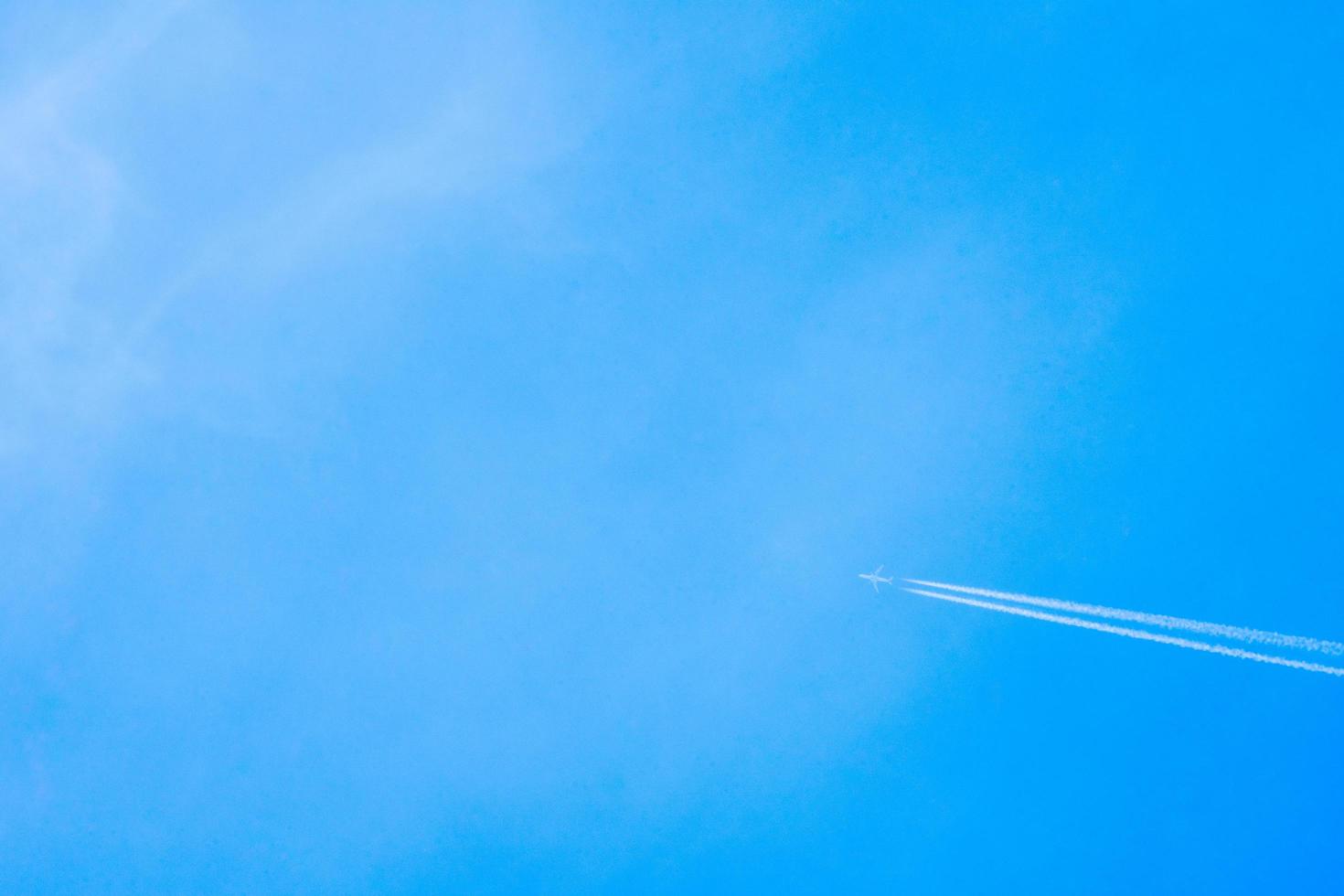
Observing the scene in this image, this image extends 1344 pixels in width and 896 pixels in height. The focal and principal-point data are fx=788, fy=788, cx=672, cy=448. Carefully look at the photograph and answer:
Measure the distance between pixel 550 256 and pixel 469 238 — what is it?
1451 millimetres

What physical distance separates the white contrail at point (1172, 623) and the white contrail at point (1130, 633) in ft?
0.46

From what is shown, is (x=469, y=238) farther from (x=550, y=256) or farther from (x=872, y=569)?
(x=872, y=569)

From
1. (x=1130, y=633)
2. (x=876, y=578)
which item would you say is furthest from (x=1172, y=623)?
(x=876, y=578)

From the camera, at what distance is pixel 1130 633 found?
1330 cm

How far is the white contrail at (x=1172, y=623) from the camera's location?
12.6 meters

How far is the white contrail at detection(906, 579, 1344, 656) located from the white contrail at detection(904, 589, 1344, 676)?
14cm

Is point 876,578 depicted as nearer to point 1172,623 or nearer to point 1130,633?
point 1130,633

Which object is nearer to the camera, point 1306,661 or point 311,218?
point 1306,661

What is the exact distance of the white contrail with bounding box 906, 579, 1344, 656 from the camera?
12641 mm

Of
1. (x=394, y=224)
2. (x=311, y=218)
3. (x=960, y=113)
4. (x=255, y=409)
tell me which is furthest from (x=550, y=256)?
(x=960, y=113)

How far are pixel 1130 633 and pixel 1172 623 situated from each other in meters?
0.65

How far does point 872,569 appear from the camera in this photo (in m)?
13.7

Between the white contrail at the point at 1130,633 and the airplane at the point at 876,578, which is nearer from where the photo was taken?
the white contrail at the point at 1130,633

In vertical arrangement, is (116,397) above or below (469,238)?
below
